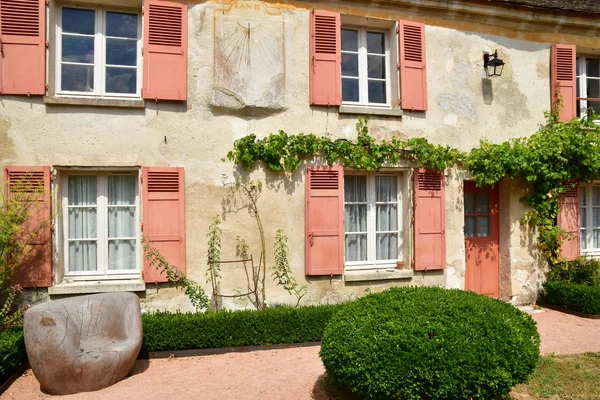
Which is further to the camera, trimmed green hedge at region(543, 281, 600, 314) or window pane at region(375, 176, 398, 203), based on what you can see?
window pane at region(375, 176, 398, 203)

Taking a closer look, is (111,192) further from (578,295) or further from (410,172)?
(578,295)

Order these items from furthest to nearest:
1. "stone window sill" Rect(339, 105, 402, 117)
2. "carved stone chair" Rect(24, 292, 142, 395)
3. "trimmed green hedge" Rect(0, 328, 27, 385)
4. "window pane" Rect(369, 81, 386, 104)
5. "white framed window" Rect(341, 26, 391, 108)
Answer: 1. "window pane" Rect(369, 81, 386, 104)
2. "white framed window" Rect(341, 26, 391, 108)
3. "stone window sill" Rect(339, 105, 402, 117)
4. "trimmed green hedge" Rect(0, 328, 27, 385)
5. "carved stone chair" Rect(24, 292, 142, 395)

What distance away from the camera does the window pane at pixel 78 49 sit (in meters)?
6.05

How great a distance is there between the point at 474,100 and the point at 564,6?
247cm

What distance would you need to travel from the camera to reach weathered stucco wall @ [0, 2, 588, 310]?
584 centimetres

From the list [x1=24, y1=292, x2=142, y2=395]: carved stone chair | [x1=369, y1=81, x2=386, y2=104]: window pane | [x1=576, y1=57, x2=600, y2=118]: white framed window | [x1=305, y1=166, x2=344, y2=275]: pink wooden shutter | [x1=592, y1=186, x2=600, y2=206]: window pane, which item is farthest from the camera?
[x1=592, y1=186, x2=600, y2=206]: window pane

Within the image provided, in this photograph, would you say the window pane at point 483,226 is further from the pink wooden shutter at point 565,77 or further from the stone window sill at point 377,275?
the pink wooden shutter at point 565,77

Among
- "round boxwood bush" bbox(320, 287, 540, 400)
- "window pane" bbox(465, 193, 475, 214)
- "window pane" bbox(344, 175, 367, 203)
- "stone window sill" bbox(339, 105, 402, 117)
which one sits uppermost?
"stone window sill" bbox(339, 105, 402, 117)

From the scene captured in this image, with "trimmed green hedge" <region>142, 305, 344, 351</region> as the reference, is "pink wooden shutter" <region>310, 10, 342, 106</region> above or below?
above

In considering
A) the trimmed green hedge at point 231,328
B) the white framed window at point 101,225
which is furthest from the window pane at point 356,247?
the white framed window at point 101,225

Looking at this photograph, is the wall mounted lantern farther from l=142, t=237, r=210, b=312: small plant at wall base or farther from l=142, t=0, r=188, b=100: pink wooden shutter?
l=142, t=237, r=210, b=312: small plant at wall base

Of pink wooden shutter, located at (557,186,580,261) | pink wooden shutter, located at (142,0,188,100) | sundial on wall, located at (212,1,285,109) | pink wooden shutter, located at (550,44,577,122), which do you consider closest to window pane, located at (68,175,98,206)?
pink wooden shutter, located at (142,0,188,100)

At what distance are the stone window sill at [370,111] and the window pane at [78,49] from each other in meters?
3.72

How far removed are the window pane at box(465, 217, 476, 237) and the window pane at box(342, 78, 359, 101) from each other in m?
2.93
